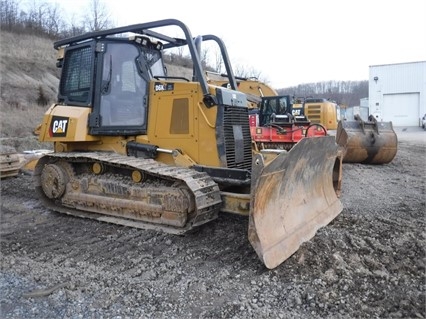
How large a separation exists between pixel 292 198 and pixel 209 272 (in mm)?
1427

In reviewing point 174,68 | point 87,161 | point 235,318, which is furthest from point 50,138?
point 174,68

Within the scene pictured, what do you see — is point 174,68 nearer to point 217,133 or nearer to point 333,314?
point 217,133

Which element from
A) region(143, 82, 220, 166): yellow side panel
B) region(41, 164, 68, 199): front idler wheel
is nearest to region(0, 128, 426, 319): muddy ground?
region(41, 164, 68, 199): front idler wheel

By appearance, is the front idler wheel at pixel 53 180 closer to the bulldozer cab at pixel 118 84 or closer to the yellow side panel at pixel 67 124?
the yellow side panel at pixel 67 124

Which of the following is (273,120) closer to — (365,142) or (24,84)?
(365,142)

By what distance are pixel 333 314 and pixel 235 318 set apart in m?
0.74

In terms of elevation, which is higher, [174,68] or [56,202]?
[174,68]

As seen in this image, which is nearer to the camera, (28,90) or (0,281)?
(0,281)

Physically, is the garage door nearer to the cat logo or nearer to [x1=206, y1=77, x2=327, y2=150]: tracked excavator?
[x1=206, y1=77, x2=327, y2=150]: tracked excavator

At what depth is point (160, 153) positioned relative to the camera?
218 inches

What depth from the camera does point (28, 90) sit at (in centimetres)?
2227

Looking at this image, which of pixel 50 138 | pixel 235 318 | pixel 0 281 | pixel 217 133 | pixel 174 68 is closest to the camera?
pixel 235 318

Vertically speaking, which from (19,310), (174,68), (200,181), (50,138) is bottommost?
(19,310)

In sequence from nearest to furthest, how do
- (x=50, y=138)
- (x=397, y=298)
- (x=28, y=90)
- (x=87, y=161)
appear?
(x=397, y=298) → (x=87, y=161) → (x=50, y=138) → (x=28, y=90)
